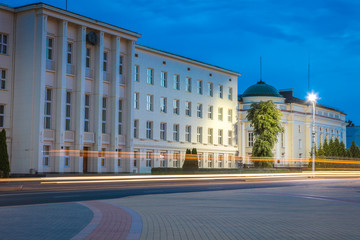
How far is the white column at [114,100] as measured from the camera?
53.5 meters

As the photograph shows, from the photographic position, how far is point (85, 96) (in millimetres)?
52000

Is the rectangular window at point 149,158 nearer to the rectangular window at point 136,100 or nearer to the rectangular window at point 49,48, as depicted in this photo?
the rectangular window at point 136,100

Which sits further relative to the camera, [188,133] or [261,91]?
[261,91]

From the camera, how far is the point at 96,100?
5209 cm

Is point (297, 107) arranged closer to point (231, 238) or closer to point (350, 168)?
point (350, 168)

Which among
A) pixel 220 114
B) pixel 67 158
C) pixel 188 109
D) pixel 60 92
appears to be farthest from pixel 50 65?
pixel 220 114

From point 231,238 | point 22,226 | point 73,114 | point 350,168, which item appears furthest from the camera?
point 350,168

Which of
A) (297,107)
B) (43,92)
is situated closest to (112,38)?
(43,92)

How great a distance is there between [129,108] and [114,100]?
254 centimetres

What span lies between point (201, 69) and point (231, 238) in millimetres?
61368

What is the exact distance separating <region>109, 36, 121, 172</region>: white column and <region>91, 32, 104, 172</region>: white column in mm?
1763

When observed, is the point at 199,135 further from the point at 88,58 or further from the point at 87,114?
the point at 88,58

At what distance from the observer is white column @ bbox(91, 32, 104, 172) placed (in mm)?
51812

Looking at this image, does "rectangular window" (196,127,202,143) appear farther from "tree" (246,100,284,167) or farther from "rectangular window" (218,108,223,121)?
"tree" (246,100,284,167)
